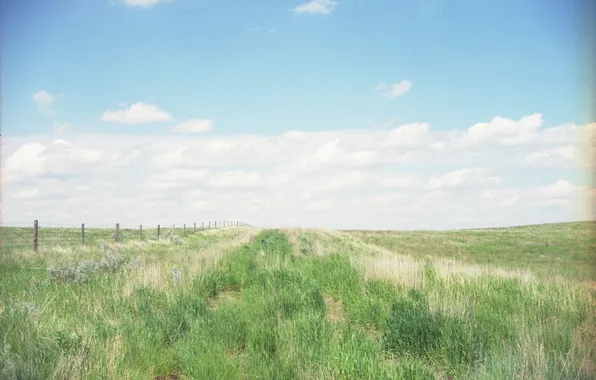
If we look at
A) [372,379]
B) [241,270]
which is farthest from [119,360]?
[241,270]

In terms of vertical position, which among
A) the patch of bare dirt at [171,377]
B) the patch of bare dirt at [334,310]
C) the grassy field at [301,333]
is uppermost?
the grassy field at [301,333]

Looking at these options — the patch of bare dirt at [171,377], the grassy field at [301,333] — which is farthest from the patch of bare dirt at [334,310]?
the patch of bare dirt at [171,377]

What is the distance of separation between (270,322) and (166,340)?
1.55 metres

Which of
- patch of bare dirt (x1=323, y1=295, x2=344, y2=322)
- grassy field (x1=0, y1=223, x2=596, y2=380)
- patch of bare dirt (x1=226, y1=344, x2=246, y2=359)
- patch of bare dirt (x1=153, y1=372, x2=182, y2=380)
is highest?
grassy field (x1=0, y1=223, x2=596, y2=380)

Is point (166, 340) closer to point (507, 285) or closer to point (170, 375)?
point (170, 375)

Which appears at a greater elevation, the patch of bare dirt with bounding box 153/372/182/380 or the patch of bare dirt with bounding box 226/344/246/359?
the patch of bare dirt with bounding box 226/344/246/359

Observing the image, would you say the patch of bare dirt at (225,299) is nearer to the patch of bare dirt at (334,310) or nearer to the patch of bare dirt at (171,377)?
the patch of bare dirt at (334,310)

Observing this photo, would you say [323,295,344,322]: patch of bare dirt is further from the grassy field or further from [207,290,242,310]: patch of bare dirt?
[207,290,242,310]: patch of bare dirt

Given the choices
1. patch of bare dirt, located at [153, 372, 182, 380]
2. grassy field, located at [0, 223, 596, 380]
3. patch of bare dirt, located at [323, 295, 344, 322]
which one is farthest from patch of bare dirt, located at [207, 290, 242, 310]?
patch of bare dirt, located at [153, 372, 182, 380]

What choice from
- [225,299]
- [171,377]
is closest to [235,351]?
[171,377]

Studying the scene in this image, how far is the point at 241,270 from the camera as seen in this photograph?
13.6 metres

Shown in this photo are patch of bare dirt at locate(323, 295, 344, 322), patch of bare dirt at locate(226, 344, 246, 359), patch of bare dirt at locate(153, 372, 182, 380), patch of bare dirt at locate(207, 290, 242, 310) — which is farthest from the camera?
patch of bare dirt at locate(207, 290, 242, 310)

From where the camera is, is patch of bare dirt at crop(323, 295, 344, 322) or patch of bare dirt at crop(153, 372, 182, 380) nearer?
patch of bare dirt at crop(153, 372, 182, 380)

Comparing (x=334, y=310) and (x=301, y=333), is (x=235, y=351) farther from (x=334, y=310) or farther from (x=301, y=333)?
(x=334, y=310)
